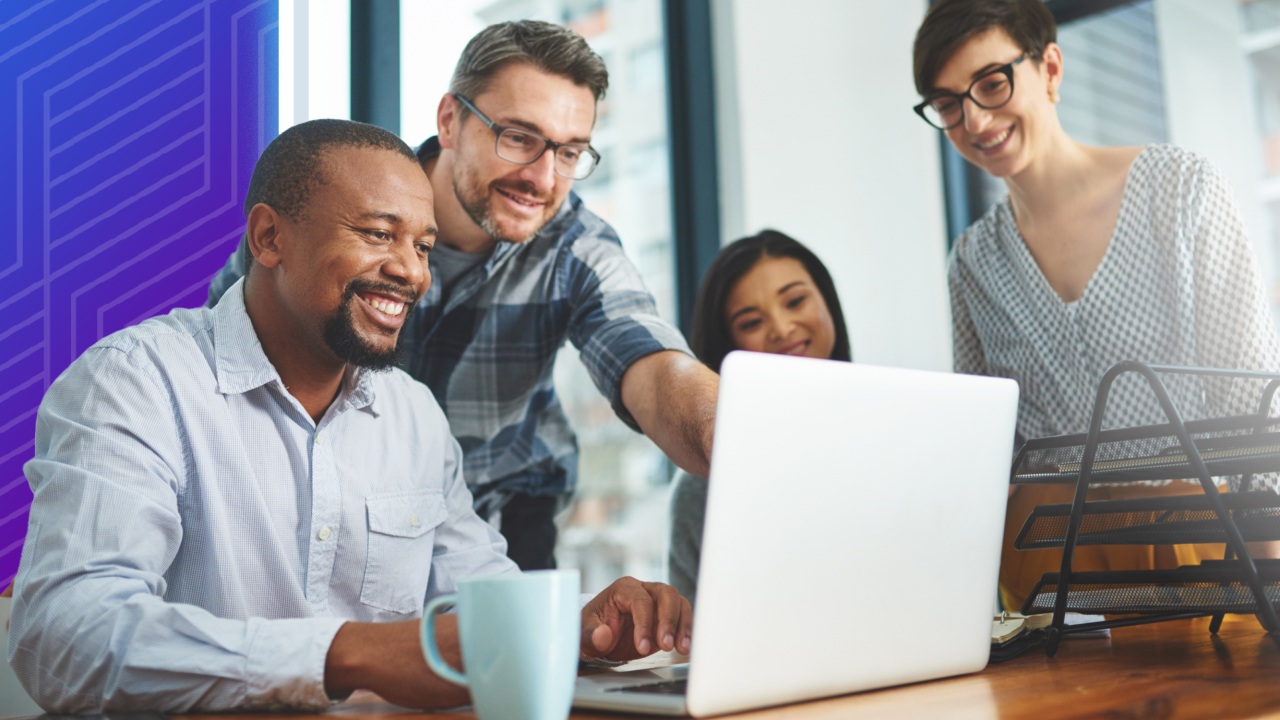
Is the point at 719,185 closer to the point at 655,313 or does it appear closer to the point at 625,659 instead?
the point at 655,313

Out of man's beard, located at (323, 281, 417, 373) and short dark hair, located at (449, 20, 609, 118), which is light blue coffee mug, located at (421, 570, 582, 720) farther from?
short dark hair, located at (449, 20, 609, 118)

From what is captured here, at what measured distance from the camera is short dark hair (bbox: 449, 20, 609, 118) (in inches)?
66.6

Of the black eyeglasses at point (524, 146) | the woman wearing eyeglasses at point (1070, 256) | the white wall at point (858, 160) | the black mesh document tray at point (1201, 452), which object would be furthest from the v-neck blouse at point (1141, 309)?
the white wall at point (858, 160)

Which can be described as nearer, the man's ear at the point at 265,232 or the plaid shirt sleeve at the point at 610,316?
the man's ear at the point at 265,232

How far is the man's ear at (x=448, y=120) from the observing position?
5.73ft

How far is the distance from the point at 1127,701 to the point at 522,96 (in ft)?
4.43

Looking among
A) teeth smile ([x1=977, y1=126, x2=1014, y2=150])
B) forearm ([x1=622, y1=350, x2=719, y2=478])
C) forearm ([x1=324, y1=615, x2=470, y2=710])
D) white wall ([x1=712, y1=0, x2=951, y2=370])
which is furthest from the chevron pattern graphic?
white wall ([x1=712, y1=0, x2=951, y2=370])

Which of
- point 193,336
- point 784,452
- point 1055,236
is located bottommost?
point 784,452

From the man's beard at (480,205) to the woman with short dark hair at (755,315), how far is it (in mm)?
544

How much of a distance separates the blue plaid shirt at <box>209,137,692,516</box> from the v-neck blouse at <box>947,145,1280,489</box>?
2.28 feet

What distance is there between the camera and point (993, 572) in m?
0.81

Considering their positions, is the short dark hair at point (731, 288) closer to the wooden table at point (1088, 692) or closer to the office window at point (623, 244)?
the office window at point (623, 244)

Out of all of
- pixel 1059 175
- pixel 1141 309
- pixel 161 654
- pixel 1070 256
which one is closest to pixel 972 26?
pixel 1059 175

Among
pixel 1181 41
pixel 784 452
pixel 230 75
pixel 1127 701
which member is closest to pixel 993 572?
pixel 1127 701
